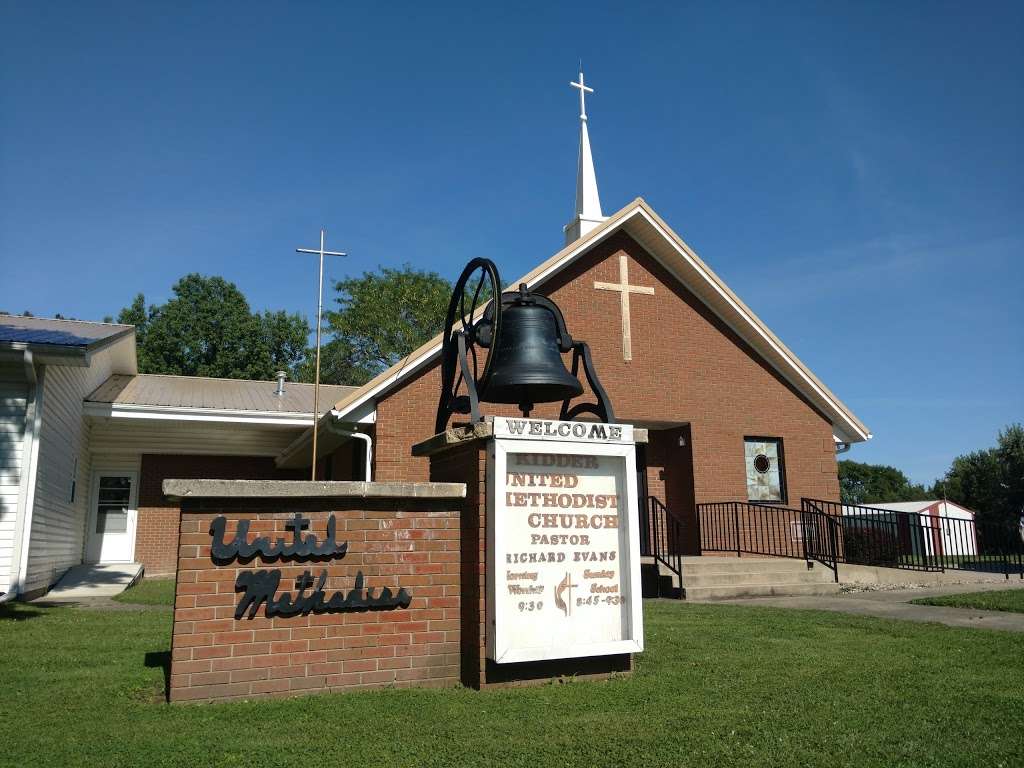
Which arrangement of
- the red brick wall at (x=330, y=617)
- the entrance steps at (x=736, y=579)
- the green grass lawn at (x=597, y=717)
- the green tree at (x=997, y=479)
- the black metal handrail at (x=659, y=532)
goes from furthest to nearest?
the green tree at (x=997, y=479)
the black metal handrail at (x=659, y=532)
the entrance steps at (x=736, y=579)
the red brick wall at (x=330, y=617)
the green grass lawn at (x=597, y=717)

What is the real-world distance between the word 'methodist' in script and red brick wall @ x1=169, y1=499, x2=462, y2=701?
41 mm

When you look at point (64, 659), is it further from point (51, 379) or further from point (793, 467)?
point (793, 467)

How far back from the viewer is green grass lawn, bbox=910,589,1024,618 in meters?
9.94

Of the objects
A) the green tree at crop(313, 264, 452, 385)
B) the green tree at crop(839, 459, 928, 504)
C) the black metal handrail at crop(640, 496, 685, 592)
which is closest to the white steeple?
the black metal handrail at crop(640, 496, 685, 592)

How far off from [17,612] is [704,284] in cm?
1266

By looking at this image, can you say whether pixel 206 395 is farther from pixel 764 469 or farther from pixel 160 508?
pixel 764 469

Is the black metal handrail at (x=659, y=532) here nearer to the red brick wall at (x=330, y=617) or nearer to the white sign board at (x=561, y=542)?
the white sign board at (x=561, y=542)

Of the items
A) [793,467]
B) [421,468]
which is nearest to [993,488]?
[793,467]

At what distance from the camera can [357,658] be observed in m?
5.44

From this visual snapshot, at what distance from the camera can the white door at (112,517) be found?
1880 centimetres

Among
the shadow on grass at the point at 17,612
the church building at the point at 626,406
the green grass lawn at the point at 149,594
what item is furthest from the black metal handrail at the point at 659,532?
the shadow on grass at the point at 17,612

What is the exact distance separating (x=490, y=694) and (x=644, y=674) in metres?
1.35

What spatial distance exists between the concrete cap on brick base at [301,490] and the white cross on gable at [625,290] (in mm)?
9786

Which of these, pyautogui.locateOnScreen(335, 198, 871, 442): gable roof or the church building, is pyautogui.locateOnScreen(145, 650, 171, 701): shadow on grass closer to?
the church building
